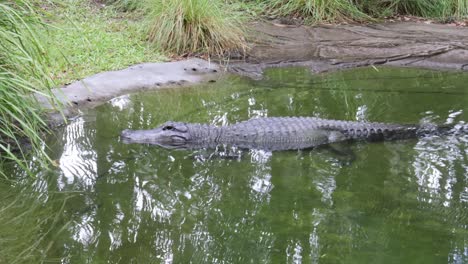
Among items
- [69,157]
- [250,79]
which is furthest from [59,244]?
[250,79]

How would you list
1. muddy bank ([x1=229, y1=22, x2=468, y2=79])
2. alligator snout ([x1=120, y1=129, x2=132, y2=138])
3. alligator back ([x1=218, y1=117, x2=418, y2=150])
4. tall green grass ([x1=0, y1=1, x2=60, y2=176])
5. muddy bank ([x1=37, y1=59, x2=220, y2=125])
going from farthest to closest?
muddy bank ([x1=229, y1=22, x2=468, y2=79]), muddy bank ([x1=37, y1=59, x2=220, y2=125]), alligator back ([x1=218, y1=117, x2=418, y2=150]), alligator snout ([x1=120, y1=129, x2=132, y2=138]), tall green grass ([x1=0, y1=1, x2=60, y2=176])

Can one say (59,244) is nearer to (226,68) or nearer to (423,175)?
(423,175)

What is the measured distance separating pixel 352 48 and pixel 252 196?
4573 millimetres

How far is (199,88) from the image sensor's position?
6195mm

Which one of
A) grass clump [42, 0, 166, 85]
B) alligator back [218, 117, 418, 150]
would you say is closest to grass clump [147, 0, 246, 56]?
grass clump [42, 0, 166, 85]

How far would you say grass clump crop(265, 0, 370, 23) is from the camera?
855 cm

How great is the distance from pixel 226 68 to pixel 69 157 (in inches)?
122

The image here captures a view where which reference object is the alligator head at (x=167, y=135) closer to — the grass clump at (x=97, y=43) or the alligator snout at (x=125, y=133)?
the alligator snout at (x=125, y=133)

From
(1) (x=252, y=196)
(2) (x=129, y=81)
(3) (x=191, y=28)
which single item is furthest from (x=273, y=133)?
(3) (x=191, y=28)

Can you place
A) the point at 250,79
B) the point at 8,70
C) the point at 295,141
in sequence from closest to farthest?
1. the point at 8,70
2. the point at 295,141
3. the point at 250,79

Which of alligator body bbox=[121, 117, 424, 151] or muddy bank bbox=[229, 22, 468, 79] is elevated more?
muddy bank bbox=[229, 22, 468, 79]

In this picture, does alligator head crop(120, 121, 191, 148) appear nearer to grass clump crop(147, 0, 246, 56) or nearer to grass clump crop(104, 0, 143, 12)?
grass clump crop(147, 0, 246, 56)

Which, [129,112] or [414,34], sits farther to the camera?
[414,34]

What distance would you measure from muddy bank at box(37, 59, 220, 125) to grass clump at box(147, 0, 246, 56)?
379 mm
